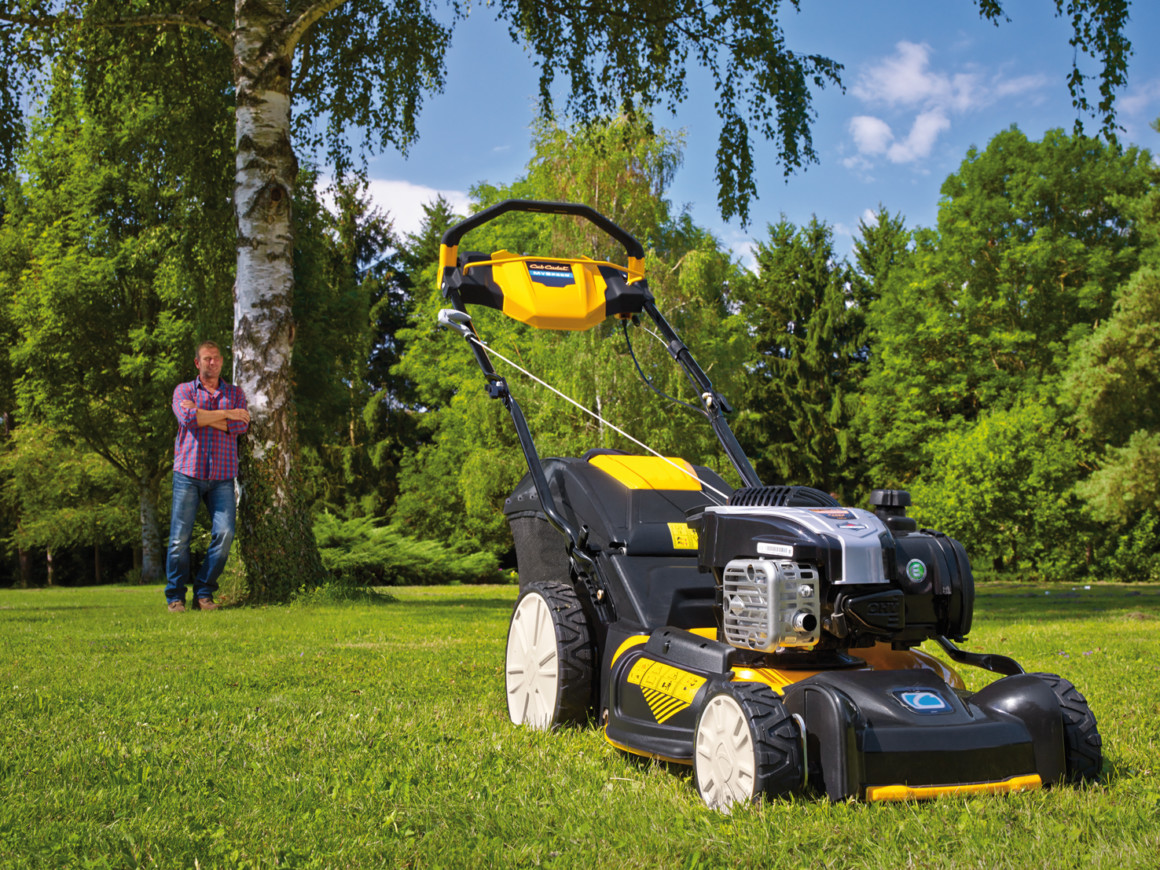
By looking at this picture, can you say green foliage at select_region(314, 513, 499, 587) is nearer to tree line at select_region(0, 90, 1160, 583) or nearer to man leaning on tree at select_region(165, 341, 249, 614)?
tree line at select_region(0, 90, 1160, 583)

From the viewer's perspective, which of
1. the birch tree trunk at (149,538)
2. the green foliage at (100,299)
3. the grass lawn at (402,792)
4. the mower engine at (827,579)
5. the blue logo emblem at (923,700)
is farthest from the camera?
the birch tree trunk at (149,538)

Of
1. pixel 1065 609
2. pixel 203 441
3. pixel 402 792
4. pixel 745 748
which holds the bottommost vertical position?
pixel 1065 609

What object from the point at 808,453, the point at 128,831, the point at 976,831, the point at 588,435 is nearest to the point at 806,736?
the point at 976,831

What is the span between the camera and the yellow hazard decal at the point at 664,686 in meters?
2.76

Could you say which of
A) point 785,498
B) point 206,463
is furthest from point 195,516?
point 785,498

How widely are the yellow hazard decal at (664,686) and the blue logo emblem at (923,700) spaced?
1.67 feet

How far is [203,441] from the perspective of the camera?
7707mm

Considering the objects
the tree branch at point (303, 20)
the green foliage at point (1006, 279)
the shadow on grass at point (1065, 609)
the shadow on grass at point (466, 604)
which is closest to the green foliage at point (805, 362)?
the green foliage at point (1006, 279)

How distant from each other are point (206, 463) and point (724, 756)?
607 centimetres

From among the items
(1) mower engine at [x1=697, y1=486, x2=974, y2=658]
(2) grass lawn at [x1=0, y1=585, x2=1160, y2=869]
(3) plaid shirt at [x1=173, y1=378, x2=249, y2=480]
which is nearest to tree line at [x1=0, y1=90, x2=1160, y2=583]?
(3) plaid shirt at [x1=173, y1=378, x2=249, y2=480]

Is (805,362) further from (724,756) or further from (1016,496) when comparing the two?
(724,756)

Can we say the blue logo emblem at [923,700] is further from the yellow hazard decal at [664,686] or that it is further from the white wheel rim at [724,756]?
the yellow hazard decal at [664,686]

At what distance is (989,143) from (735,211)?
20.6m

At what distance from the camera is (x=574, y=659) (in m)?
3.38
